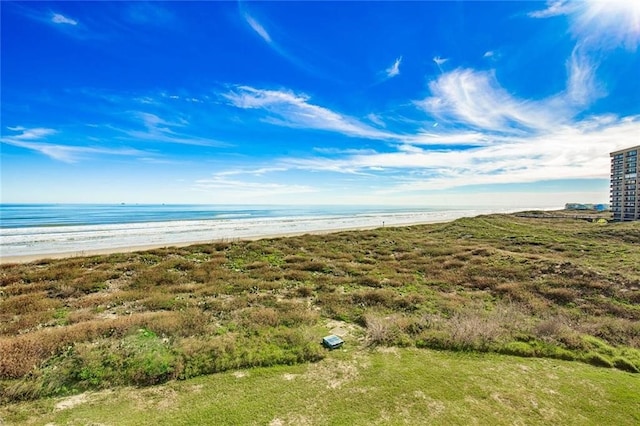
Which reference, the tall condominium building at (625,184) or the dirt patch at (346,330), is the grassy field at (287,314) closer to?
the dirt patch at (346,330)

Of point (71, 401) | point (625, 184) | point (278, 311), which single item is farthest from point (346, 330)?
Answer: point (625, 184)

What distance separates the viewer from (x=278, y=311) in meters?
10.2

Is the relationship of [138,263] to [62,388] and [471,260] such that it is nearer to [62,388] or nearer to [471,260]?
[62,388]

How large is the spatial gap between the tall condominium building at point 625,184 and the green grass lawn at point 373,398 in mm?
78709

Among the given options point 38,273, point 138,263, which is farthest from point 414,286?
point 38,273

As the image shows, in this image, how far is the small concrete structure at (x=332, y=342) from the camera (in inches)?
287

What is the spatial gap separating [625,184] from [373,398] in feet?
283

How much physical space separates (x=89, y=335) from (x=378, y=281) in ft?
38.3

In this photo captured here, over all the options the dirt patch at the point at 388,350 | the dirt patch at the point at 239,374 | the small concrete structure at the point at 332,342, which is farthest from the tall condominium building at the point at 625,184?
the dirt patch at the point at 239,374

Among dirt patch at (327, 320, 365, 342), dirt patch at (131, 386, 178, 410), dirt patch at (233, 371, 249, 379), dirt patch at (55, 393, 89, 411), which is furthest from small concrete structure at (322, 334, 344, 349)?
dirt patch at (55, 393, 89, 411)

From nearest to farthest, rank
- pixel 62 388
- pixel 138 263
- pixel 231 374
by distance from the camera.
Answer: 1. pixel 62 388
2. pixel 231 374
3. pixel 138 263

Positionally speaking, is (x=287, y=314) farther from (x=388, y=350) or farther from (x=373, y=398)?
(x=373, y=398)

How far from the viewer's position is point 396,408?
16.1 ft

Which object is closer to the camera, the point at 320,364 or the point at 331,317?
the point at 320,364
